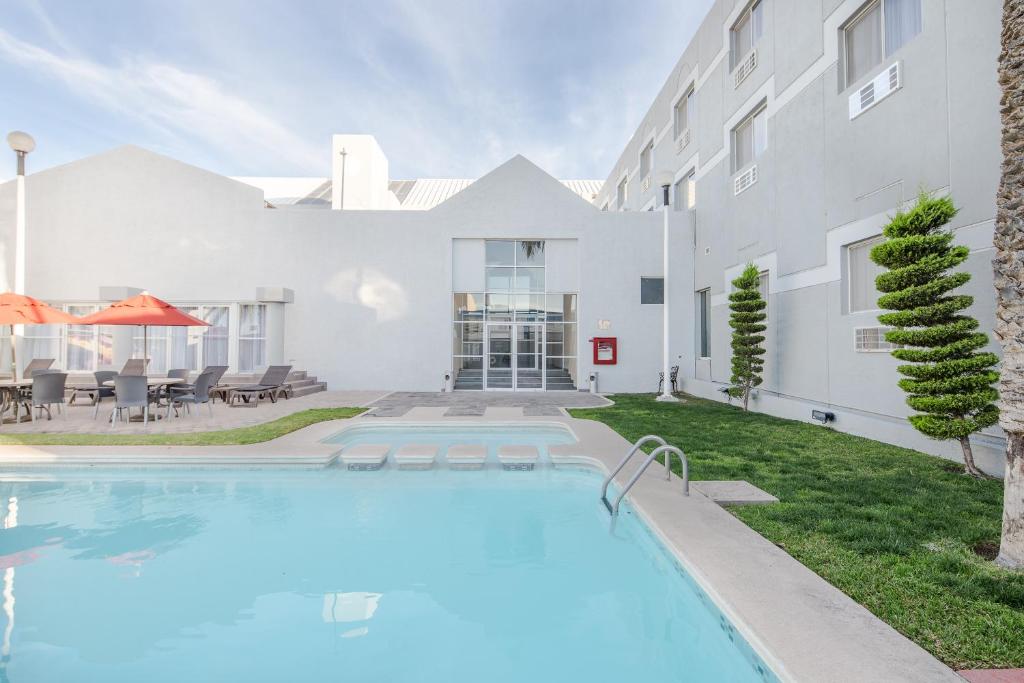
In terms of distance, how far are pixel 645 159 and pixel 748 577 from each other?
64.1ft

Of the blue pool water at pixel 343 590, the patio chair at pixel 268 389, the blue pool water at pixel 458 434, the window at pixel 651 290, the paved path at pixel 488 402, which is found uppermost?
the window at pixel 651 290

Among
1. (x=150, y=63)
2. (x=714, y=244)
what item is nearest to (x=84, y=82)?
(x=150, y=63)

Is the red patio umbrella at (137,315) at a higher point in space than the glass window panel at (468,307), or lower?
lower

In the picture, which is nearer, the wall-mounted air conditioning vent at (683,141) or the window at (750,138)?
the window at (750,138)

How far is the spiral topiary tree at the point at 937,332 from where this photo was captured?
17.7ft

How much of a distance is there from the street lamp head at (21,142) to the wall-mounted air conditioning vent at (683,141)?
1705cm

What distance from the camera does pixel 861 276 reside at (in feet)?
27.3

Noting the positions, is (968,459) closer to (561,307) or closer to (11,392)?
(561,307)

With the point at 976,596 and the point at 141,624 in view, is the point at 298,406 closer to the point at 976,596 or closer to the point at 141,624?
the point at 141,624

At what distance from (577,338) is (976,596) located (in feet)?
41.8

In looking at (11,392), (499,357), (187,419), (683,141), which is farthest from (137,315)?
(683,141)

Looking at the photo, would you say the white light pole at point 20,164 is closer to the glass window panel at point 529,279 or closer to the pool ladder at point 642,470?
the glass window panel at point 529,279

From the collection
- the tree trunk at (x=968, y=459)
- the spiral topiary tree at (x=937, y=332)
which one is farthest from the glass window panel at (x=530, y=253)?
the tree trunk at (x=968, y=459)

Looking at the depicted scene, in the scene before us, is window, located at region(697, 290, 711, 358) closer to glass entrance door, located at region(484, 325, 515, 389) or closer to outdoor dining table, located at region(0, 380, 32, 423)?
glass entrance door, located at region(484, 325, 515, 389)
